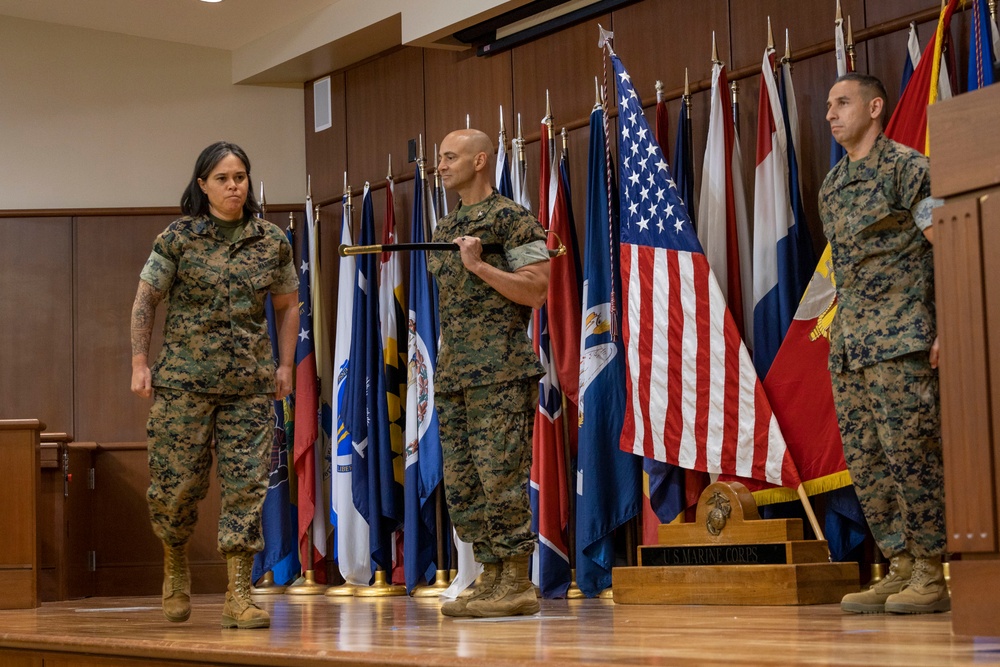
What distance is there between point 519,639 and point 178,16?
508 centimetres

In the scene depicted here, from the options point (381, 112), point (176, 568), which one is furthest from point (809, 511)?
point (381, 112)

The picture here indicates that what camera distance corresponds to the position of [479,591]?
3658 mm

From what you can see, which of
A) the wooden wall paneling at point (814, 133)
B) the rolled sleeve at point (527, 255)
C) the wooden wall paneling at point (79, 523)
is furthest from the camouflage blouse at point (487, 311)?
the wooden wall paneling at point (79, 523)

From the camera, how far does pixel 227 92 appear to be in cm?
725

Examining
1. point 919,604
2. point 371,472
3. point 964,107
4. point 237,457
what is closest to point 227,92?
point 371,472

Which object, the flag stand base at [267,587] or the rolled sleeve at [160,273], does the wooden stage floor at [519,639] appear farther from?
the flag stand base at [267,587]

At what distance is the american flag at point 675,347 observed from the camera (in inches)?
183

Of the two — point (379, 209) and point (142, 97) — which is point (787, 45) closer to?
point (379, 209)

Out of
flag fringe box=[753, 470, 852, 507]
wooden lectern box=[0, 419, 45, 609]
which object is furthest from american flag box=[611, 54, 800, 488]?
wooden lectern box=[0, 419, 45, 609]

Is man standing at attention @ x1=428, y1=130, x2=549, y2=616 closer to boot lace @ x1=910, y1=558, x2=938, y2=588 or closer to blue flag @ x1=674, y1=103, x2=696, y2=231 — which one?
boot lace @ x1=910, y1=558, x2=938, y2=588

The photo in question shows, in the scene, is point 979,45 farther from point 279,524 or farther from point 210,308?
point 279,524

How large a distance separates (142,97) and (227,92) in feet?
1.57

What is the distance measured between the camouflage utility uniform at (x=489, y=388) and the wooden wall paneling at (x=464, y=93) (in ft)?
7.37

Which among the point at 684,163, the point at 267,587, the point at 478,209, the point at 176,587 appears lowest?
the point at 267,587
